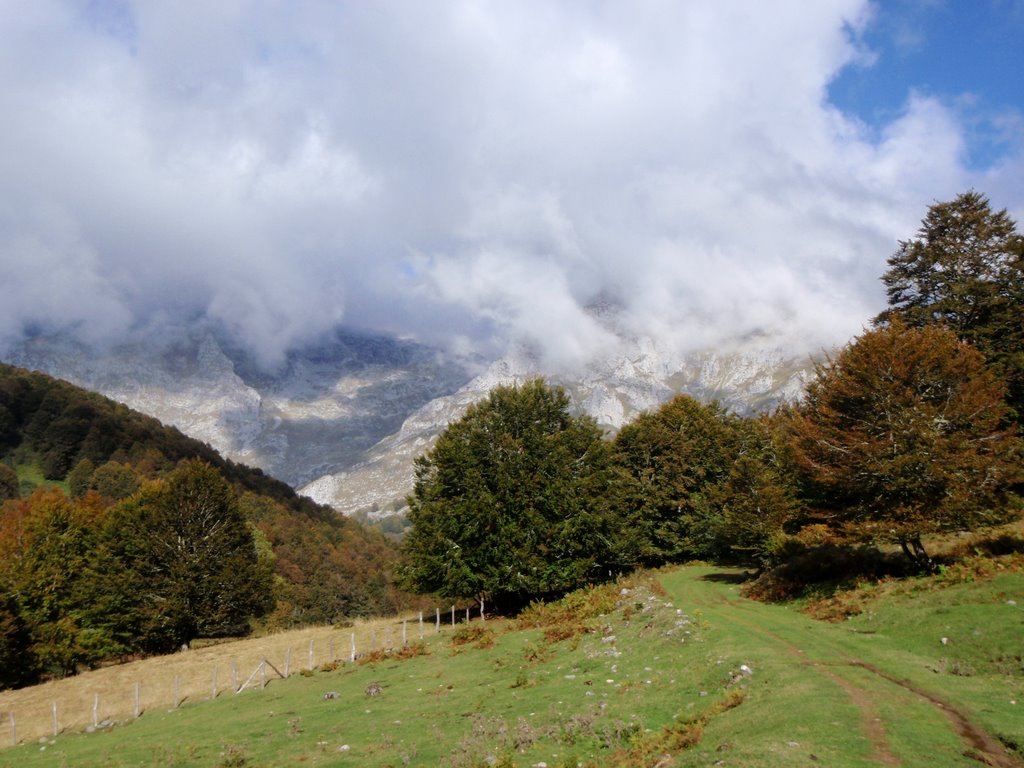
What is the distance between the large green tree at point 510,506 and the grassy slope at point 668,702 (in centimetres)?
1473

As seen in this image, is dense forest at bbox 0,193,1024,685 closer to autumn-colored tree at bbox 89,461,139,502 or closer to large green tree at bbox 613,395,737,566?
large green tree at bbox 613,395,737,566

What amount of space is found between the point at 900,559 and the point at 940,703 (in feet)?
74.3

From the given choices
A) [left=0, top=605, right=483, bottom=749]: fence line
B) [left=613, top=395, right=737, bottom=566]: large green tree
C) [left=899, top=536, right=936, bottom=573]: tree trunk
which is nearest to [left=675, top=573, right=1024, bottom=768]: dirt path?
[left=899, top=536, right=936, bottom=573]: tree trunk

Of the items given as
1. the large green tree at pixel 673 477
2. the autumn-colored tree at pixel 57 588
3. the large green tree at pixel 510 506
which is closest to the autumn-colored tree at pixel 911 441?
the large green tree at pixel 510 506

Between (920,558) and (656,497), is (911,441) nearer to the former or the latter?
(920,558)

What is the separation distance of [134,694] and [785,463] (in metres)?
48.7

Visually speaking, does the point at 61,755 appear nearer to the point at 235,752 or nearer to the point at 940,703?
the point at 235,752

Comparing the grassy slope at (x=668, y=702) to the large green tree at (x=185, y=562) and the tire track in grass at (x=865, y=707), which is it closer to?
the tire track in grass at (x=865, y=707)

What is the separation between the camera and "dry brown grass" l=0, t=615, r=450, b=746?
3569 centimetres

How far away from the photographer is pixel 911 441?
3023cm

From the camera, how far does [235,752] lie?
19484 millimetres

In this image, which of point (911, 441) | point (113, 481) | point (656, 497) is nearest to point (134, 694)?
point (656, 497)

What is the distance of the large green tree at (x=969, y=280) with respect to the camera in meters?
44.1

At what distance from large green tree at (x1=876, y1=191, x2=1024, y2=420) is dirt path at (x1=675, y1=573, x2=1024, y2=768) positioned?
26771 mm
